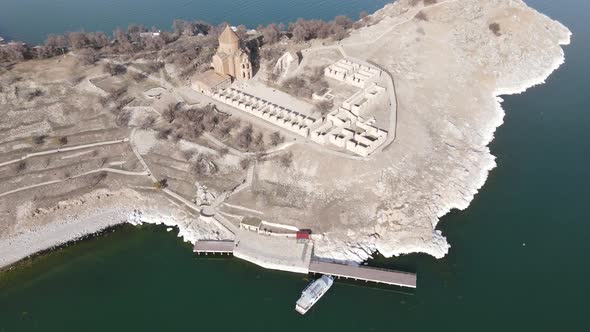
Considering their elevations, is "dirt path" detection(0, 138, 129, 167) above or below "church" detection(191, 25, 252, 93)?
below

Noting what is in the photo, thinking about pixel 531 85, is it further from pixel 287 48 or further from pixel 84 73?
pixel 84 73

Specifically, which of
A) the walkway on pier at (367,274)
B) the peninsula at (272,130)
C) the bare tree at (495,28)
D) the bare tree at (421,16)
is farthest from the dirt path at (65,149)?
the bare tree at (495,28)

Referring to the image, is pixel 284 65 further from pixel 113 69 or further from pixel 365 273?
pixel 365 273

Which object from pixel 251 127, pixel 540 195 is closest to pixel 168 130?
pixel 251 127

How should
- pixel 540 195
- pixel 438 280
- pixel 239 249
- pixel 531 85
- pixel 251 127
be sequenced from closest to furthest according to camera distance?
pixel 438 280, pixel 239 249, pixel 540 195, pixel 251 127, pixel 531 85

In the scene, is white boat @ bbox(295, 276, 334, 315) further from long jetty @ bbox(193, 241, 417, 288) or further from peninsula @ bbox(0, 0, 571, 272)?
peninsula @ bbox(0, 0, 571, 272)

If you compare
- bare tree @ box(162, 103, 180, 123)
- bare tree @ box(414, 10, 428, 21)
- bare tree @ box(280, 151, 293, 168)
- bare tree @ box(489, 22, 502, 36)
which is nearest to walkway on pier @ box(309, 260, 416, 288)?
bare tree @ box(280, 151, 293, 168)

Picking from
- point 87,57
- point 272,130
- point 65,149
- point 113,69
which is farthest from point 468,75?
point 65,149
